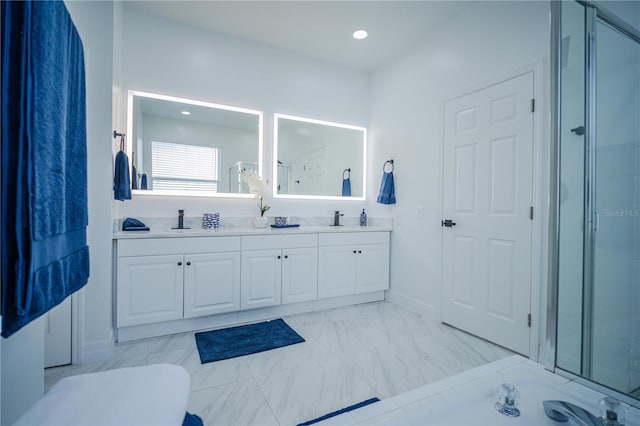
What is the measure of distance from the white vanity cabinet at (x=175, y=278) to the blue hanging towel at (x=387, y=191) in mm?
1702

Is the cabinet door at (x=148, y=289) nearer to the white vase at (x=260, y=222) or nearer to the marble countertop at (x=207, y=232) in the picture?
the marble countertop at (x=207, y=232)

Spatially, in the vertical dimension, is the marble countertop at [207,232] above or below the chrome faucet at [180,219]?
below

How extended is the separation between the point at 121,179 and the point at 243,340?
163cm

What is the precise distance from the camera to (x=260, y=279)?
9.31 ft

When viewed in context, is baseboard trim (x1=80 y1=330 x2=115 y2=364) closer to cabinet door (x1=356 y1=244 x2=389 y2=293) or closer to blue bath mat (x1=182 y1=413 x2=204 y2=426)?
blue bath mat (x1=182 y1=413 x2=204 y2=426)

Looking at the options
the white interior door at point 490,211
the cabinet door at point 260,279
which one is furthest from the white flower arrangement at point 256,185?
the white interior door at point 490,211

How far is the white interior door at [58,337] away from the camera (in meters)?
1.97

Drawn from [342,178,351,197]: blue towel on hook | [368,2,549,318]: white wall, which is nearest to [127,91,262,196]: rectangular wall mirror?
[342,178,351,197]: blue towel on hook

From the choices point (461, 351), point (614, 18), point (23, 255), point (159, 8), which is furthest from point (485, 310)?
point (159, 8)

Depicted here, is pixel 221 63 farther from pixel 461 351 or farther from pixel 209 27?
pixel 461 351

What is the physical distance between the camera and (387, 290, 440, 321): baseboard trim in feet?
9.85

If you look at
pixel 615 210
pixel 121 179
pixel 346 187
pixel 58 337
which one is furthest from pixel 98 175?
pixel 615 210

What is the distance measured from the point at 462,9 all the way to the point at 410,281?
8.73 ft

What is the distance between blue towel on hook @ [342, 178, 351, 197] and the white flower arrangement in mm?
1069
